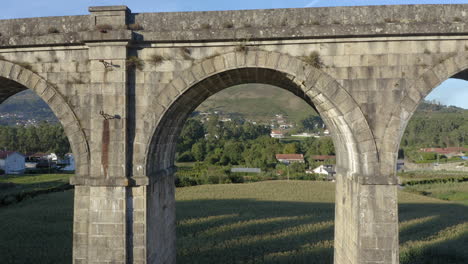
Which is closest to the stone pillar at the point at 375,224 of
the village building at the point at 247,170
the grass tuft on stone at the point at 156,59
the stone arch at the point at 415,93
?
the stone arch at the point at 415,93

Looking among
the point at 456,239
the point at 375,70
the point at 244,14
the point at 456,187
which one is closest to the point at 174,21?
the point at 244,14

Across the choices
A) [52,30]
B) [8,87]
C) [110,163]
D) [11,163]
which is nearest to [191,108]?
[110,163]

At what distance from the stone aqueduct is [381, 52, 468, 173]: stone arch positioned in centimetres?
2

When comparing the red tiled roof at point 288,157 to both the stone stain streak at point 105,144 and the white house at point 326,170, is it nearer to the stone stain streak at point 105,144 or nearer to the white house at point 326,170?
the white house at point 326,170

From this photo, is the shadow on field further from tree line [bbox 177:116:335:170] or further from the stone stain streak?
tree line [bbox 177:116:335:170]

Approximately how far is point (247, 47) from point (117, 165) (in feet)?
13.7

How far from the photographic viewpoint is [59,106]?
28.4 ft

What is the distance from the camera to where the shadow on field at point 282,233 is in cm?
1405

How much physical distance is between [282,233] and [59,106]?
13.6 metres

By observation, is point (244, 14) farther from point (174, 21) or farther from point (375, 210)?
point (375, 210)

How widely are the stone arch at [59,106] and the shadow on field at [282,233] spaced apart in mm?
6620

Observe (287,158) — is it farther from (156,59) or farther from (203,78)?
(156,59)

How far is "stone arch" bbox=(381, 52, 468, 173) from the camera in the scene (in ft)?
26.2

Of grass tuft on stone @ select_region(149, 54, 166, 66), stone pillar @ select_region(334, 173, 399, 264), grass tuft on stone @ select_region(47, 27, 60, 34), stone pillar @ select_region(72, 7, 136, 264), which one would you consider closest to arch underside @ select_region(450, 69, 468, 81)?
stone pillar @ select_region(334, 173, 399, 264)
